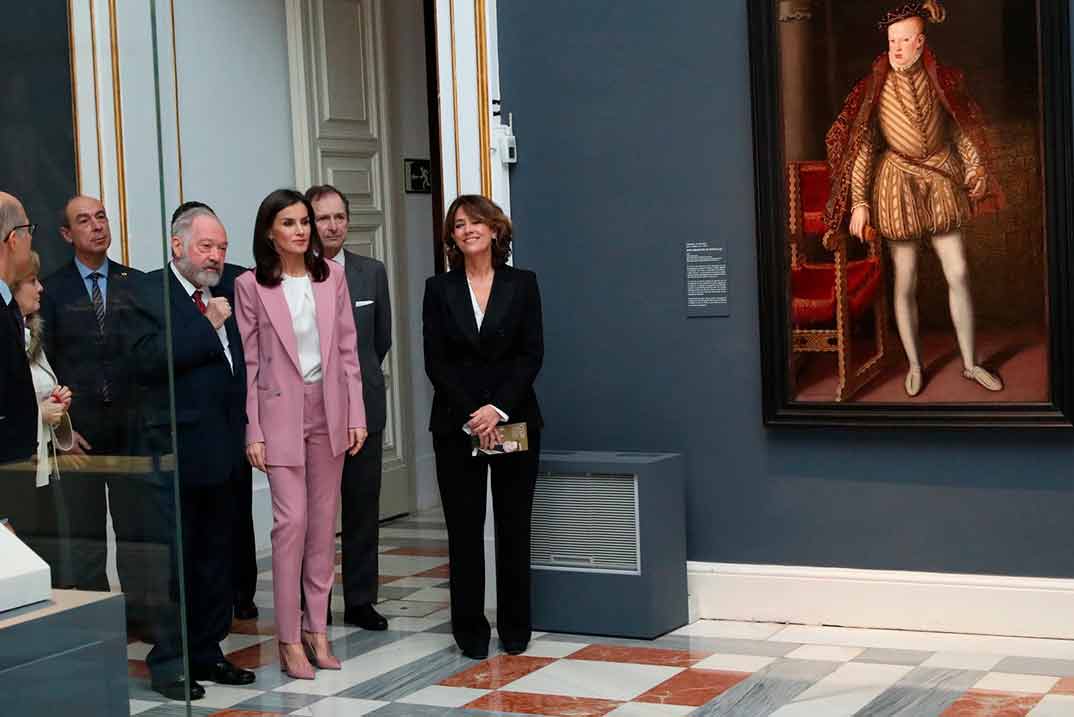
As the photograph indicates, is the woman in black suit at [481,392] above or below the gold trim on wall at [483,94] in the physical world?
below

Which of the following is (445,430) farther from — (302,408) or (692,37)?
(692,37)

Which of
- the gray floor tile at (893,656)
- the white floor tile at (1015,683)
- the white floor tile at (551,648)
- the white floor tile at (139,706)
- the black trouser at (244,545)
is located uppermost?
the white floor tile at (139,706)

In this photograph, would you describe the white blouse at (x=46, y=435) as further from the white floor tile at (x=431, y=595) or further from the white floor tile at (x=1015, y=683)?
the white floor tile at (x=431, y=595)

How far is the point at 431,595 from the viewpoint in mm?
6590

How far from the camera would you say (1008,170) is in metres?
5.32

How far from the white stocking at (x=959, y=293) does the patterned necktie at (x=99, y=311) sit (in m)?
3.58

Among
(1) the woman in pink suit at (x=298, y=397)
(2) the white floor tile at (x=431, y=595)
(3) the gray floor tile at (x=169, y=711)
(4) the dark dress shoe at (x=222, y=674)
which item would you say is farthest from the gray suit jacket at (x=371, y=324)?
(3) the gray floor tile at (x=169, y=711)

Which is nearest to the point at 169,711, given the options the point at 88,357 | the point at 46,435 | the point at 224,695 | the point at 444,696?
the point at 46,435

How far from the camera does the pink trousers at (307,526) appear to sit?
523cm

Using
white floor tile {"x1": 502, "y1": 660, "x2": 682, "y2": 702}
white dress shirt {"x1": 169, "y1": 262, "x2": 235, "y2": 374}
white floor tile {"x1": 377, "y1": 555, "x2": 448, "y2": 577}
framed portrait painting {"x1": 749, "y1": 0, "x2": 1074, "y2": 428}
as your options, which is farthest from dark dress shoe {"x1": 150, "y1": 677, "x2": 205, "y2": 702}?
white floor tile {"x1": 377, "y1": 555, "x2": 448, "y2": 577}

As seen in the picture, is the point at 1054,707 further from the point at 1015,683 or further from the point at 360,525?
the point at 360,525

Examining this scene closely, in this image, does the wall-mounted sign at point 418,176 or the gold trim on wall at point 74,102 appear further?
the wall-mounted sign at point 418,176

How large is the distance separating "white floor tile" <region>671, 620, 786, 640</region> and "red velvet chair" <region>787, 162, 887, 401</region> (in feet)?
3.03

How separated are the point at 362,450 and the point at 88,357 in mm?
3497
